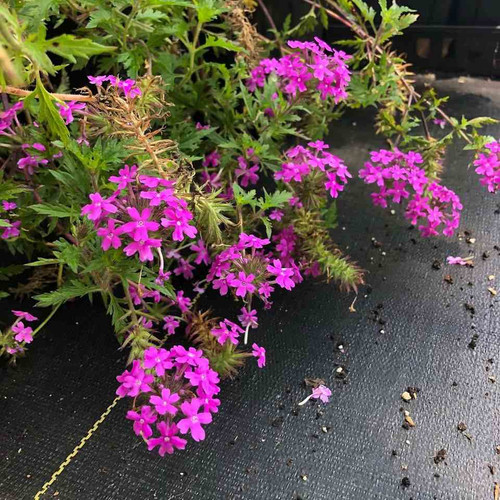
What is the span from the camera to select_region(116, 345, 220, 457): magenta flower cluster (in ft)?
3.13

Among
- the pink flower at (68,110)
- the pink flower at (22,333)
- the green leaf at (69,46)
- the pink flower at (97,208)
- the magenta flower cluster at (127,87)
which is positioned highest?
the green leaf at (69,46)

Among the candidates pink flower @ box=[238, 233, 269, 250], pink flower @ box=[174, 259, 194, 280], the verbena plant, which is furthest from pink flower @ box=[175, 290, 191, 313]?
pink flower @ box=[238, 233, 269, 250]

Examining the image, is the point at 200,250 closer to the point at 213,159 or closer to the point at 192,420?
the point at 213,159

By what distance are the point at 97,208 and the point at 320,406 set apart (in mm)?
663

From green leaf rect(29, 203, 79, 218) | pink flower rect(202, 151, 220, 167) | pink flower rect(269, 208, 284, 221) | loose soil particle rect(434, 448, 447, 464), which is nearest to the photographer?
green leaf rect(29, 203, 79, 218)

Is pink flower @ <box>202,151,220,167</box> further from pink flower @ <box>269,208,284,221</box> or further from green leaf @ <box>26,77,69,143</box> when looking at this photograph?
green leaf @ <box>26,77,69,143</box>

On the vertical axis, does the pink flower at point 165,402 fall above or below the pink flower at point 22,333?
above

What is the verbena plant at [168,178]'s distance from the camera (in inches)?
38.0

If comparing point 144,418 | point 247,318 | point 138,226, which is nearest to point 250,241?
point 247,318

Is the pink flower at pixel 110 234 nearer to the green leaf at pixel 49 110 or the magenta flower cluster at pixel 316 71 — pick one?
the green leaf at pixel 49 110

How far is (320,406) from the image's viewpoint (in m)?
1.24

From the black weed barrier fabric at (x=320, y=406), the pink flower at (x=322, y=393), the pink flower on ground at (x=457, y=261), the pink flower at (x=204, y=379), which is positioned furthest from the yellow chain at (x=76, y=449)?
the pink flower on ground at (x=457, y=261)

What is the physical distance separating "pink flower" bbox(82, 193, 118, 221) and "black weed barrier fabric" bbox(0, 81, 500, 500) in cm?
51

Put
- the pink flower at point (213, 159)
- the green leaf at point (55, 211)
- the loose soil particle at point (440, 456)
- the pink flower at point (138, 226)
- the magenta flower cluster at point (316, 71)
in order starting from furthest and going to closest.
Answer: the pink flower at point (213, 159)
the magenta flower cluster at point (316, 71)
the loose soil particle at point (440, 456)
the green leaf at point (55, 211)
the pink flower at point (138, 226)
